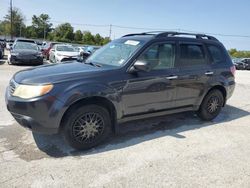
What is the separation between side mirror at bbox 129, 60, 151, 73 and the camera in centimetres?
434

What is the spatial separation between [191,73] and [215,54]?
1028 millimetres

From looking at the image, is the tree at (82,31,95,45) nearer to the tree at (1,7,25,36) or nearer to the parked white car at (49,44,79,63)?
the tree at (1,7,25,36)

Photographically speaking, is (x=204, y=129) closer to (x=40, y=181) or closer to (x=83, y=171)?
(x=83, y=171)

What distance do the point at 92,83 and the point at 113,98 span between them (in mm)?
432

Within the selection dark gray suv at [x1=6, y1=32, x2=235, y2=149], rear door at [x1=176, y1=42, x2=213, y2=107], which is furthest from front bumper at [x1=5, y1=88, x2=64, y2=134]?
rear door at [x1=176, y1=42, x2=213, y2=107]

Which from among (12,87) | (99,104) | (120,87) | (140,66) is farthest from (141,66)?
→ (12,87)

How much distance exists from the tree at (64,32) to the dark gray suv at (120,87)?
276ft

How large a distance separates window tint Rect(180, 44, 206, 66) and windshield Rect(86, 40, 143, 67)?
97 cm

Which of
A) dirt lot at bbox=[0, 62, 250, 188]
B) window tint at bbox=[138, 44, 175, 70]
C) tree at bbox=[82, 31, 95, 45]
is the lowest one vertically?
dirt lot at bbox=[0, 62, 250, 188]

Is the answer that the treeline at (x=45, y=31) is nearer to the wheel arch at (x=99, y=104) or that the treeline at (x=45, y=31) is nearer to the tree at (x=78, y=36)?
the tree at (x=78, y=36)

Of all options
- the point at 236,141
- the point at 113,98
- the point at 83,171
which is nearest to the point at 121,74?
the point at 113,98

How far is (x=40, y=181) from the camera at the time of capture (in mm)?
3285

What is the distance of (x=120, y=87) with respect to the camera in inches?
170

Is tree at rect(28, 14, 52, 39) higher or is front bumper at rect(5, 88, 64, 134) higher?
tree at rect(28, 14, 52, 39)
